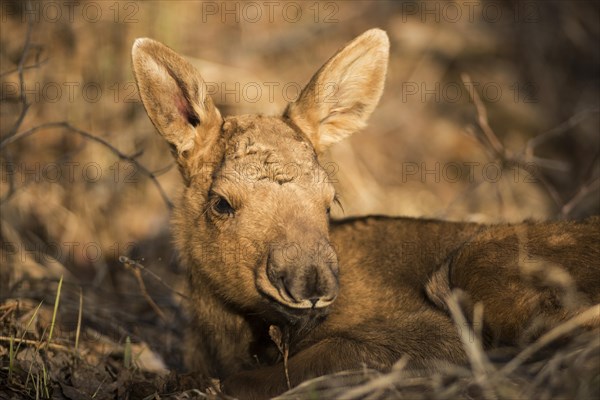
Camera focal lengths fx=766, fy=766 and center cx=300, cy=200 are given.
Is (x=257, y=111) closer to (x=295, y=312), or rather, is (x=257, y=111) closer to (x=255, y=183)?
(x=255, y=183)

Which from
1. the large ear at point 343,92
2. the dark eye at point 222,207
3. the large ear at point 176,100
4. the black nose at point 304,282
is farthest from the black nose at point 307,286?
the large ear at point 343,92

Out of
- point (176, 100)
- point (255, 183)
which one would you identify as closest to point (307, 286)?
point (255, 183)

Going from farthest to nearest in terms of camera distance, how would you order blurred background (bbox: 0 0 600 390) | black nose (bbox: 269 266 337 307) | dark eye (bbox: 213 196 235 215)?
blurred background (bbox: 0 0 600 390) → dark eye (bbox: 213 196 235 215) → black nose (bbox: 269 266 337 307)

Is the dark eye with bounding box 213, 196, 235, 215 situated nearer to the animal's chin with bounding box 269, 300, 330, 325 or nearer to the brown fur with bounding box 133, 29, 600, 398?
the brown fur with bounding box 133, 29, 600, 398

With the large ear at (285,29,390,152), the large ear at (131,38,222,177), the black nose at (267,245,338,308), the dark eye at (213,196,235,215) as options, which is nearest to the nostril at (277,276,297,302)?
the black nose at (267,245,338,308)

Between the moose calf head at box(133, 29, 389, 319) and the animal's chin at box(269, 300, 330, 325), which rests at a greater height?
the moose calf head at box(133, 29, 389, 319)

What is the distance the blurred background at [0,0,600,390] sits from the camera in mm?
7453

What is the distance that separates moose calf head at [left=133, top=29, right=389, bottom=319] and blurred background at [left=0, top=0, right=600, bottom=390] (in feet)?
2.55

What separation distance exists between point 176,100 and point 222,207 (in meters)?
0.95

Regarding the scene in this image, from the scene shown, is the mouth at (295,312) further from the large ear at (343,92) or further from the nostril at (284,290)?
the large ear at (343,92)

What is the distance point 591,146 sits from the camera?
10859mm

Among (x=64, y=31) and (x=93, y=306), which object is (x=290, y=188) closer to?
(x=93, y=306)

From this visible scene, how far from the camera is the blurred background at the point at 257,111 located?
7453 mm

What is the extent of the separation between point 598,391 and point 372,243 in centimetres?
264
